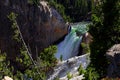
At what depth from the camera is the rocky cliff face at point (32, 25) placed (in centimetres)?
6031

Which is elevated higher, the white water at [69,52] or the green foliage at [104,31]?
the green foliage at [104,31]

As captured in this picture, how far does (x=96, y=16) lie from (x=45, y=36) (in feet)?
117

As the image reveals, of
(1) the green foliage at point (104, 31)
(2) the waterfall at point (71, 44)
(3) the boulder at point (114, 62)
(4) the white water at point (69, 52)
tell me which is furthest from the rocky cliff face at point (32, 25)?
(3) the boulder at point (114, 62)

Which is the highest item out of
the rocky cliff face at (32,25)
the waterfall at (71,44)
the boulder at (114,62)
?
the boulder at (114,62)

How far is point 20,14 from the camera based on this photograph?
61094 millimetres

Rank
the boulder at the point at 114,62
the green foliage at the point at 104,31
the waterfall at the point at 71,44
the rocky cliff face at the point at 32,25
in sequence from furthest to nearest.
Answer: the rocky cliff face at the point at 32,25 < the waterfall at the point at 71,44 < the green foliage at the point at 104,31 < the boulder at the point at 114,62

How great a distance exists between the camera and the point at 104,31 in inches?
1080

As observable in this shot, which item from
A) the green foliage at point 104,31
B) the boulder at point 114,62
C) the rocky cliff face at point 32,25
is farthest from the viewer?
the rocky cliff face at point 32,25

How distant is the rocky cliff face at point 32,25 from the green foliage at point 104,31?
114 ft

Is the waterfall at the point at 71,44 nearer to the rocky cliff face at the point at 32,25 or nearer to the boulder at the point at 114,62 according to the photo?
the rocky cliff face at the point at 32,25

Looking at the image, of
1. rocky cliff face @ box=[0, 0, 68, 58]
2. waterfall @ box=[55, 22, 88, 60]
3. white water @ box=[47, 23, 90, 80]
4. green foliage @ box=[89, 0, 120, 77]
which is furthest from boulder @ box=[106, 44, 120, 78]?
rocky cliff face @ box=[0, 0, 68, 58]

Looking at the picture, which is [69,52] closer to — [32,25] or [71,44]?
[71,44]

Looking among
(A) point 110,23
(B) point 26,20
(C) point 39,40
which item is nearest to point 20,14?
(B) point 26,20

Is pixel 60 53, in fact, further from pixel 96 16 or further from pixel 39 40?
pixel 96 16
